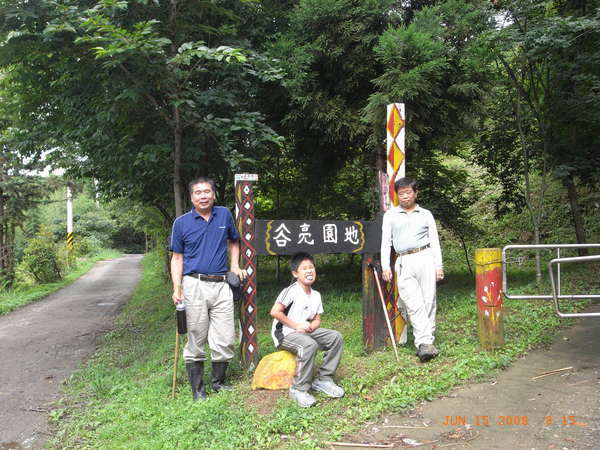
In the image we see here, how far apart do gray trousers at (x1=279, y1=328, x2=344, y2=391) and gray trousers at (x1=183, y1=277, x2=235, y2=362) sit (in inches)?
21.9

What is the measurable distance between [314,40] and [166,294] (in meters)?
8.04

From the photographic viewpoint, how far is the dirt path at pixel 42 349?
501 cm

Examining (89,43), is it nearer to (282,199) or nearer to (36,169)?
(282,199)

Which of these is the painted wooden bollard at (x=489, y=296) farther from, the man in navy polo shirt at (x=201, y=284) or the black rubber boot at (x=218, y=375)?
the black rubber boot at (x=218, y=375)

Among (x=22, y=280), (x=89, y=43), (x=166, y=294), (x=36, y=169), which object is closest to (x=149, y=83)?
(x=89, y=43)

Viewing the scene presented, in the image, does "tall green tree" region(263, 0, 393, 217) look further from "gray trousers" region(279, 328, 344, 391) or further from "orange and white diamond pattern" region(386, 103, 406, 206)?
"gray trousers" region(279, 328, 344, 391)

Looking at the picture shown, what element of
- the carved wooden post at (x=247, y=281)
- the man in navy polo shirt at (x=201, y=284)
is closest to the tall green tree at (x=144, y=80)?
the carved wooden post at (x=247, y=281)

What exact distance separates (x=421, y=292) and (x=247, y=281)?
1.78 meters

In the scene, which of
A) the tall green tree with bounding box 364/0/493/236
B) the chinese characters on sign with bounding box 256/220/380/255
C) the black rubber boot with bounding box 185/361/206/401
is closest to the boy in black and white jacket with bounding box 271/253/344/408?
the chinese characters on sign with bounding box 256/220/380/255

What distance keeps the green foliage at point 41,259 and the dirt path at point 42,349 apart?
2.22 metres

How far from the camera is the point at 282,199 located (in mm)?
12234

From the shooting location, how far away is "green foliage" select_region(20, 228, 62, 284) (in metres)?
17.8

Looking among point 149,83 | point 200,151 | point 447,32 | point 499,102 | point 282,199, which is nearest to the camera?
point 149,83

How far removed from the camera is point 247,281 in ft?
16.8
